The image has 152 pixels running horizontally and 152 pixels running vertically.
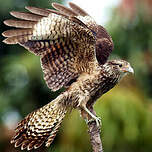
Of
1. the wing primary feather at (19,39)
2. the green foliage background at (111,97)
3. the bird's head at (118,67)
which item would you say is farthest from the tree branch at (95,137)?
the green foliage background at (111,97)

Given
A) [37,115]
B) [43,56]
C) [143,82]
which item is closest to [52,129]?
[37,115]

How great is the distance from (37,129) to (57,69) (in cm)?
55

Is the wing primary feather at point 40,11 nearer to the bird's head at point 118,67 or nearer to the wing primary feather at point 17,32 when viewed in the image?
the wing primary feather at point 17,32

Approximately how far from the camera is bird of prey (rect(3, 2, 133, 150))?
4.20 metres

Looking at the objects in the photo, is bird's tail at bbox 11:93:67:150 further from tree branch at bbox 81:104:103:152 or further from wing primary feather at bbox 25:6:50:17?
wing primary feather at bbox 25:6:50:17

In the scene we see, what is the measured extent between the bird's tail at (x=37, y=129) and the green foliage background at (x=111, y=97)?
13.7 ft

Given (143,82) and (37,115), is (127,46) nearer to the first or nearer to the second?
(143,82)

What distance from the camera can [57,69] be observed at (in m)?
4.42

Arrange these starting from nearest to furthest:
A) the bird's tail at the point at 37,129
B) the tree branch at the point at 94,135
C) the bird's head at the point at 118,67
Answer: the tree branch at the point at 94,135 → the bird's tail at the point at 37,129 → the bird's head at the point at 118,67

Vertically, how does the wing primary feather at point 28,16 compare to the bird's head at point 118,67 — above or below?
above

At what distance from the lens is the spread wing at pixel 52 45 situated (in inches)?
166

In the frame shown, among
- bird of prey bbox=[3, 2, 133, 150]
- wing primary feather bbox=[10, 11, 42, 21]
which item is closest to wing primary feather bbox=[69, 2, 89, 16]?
bird of prey bbox=[3, 2, 133, 150]

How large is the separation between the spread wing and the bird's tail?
26 centimetres

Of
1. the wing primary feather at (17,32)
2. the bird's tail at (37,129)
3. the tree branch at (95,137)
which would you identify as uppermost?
the wing primary feather at (17,32)
